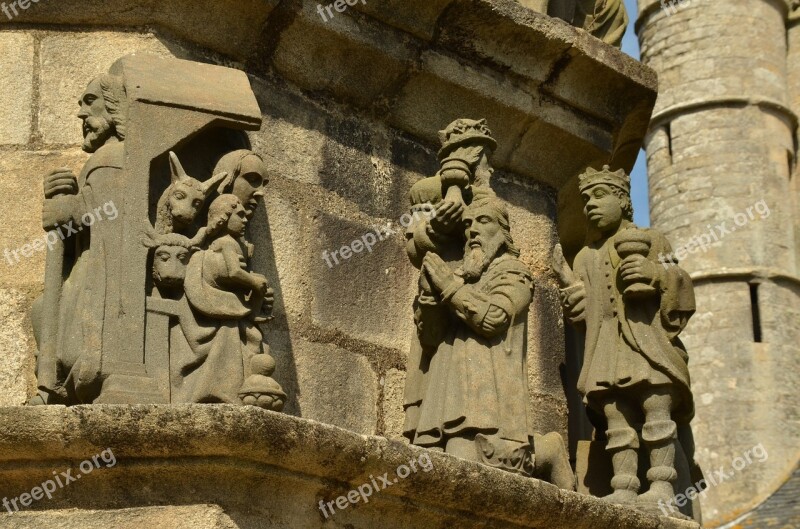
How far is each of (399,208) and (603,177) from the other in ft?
2.85

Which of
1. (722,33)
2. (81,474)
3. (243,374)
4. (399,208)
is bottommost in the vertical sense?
(81,474)

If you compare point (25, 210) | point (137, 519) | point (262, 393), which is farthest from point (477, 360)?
point (25, 210)

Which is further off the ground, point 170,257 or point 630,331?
point 630,331

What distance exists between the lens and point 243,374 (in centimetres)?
635

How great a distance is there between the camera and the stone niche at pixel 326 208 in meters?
5.86

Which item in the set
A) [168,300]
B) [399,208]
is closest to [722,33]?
[399,208]

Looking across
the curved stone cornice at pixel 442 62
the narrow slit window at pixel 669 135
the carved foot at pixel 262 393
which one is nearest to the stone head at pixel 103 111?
the curved stone cornice at pixel 442 62

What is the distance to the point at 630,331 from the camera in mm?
7164

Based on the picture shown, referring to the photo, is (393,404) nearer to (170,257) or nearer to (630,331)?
(630,331)

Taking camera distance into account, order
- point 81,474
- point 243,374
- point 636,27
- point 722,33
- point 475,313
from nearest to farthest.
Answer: point 81,474 < point 243,374 < point 475,313 < point 722,33 < point 636,27

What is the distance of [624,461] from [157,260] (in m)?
1.97

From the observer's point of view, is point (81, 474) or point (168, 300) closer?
point (81, 474)

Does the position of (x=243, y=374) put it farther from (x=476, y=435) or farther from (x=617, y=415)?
(x=617, y=415)

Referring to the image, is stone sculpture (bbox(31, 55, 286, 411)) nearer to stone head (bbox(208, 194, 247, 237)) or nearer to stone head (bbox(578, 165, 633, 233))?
stone head (bbox(208, 194, 247, 237))
